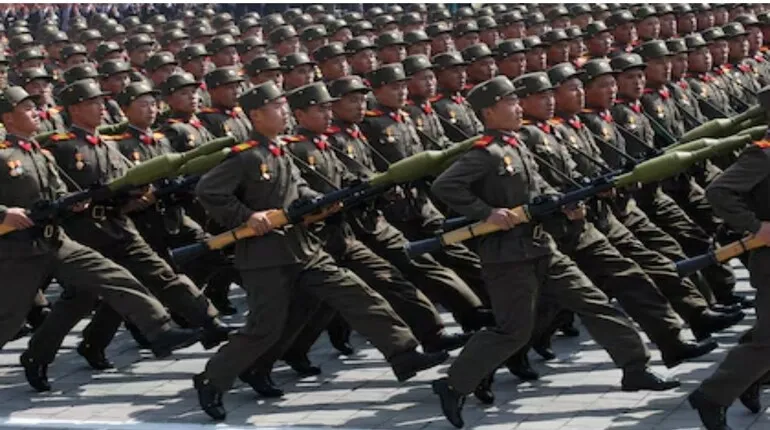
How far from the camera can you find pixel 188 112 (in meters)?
12.8

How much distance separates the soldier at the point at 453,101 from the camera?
1333 cm

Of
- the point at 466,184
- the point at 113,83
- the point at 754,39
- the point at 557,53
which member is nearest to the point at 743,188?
the point at 466,184

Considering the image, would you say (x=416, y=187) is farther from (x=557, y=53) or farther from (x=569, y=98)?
(x=557, y=53)

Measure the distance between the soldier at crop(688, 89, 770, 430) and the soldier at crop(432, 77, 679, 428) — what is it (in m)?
0.67

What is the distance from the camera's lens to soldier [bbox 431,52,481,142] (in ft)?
43.7

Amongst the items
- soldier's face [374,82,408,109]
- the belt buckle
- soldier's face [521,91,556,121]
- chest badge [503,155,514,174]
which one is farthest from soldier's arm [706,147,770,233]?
the belt buckle

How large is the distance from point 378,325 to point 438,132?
326 cm

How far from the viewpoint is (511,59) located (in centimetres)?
1512

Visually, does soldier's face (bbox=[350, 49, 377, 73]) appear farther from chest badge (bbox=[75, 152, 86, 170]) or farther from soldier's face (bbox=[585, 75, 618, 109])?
chest badge (bbox=[75, 152, 86, 170])

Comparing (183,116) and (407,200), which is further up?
(183,116)

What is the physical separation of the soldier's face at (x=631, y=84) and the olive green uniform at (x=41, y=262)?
3.69 meters

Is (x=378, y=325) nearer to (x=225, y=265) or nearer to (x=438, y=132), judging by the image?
(x=225, y=265)

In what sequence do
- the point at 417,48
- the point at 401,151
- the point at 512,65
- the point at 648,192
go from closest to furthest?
the point at 648,192
the point at 401,151
the point at 512,65
the point at 417,48

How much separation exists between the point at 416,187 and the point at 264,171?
1.61 metres
